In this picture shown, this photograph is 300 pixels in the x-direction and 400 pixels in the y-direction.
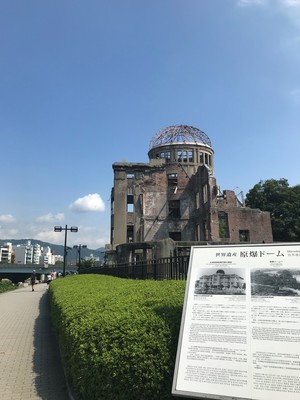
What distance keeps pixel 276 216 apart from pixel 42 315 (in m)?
42.1

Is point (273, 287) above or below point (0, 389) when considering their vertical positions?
above

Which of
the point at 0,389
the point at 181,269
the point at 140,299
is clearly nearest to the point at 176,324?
the point at 140,299

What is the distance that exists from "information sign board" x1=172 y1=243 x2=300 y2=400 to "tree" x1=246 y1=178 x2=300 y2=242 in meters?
47.3

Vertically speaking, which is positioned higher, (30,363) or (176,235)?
(176,235)

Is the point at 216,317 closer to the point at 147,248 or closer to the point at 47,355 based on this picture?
the point at 47,355

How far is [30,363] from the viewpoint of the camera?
758 cm

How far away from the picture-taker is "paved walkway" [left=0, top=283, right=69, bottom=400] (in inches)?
227

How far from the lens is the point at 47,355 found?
27.0 feet

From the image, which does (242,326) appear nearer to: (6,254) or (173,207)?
(173,207)

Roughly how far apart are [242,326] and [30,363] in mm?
5764

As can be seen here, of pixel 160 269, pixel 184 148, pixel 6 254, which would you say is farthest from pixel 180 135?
pixel 6 254

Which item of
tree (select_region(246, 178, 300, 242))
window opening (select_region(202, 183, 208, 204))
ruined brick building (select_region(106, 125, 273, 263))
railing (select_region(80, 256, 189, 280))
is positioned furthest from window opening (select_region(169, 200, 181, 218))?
railing (select_region(80, 256, 189, 280))

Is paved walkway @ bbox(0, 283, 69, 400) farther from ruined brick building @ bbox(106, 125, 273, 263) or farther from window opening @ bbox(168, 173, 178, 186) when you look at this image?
window opening @ bbox(168, 173, 178, 186)

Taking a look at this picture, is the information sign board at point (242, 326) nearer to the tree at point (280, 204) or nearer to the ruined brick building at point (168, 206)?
the ruined brick building at point (168, 206)
